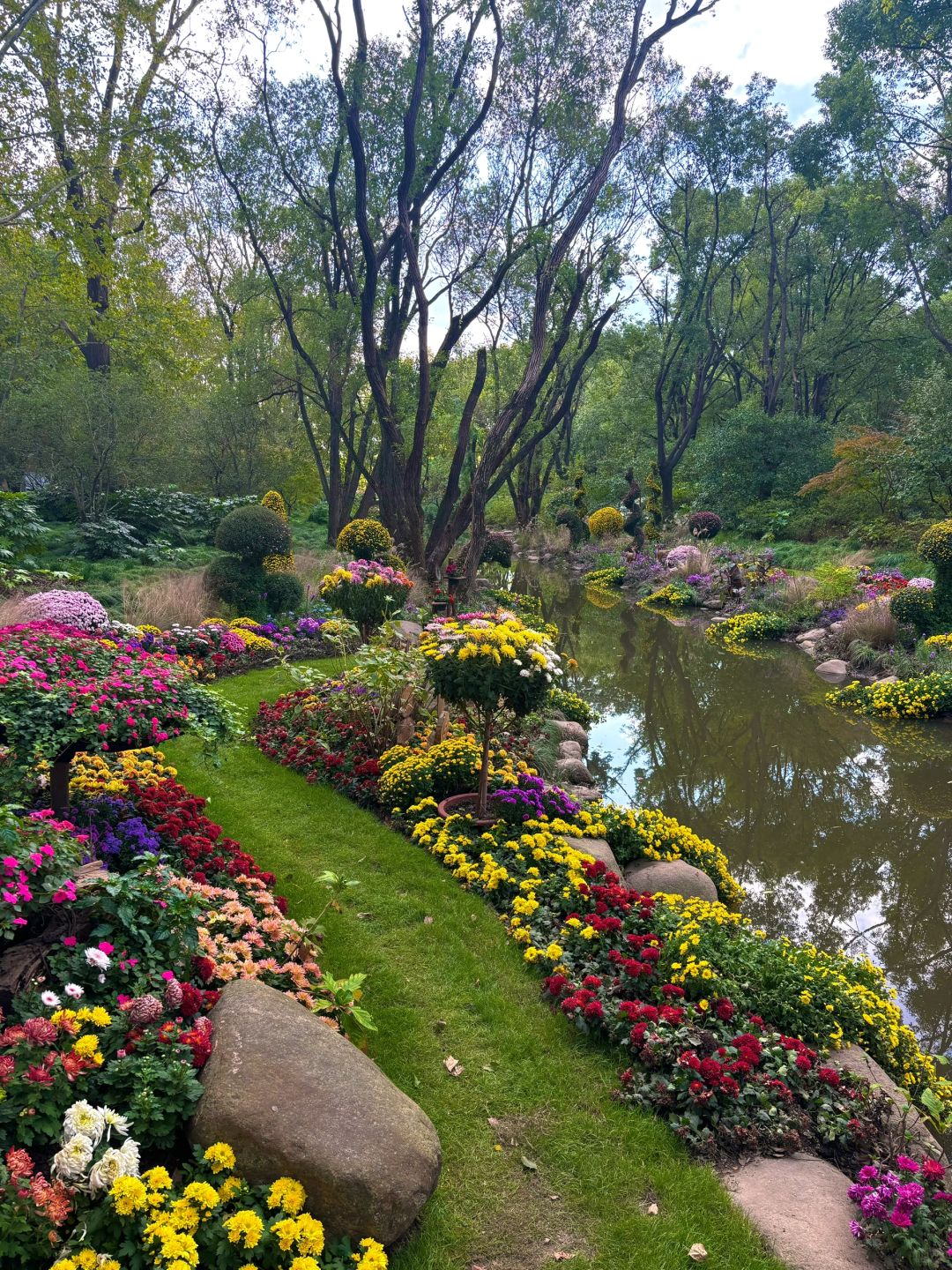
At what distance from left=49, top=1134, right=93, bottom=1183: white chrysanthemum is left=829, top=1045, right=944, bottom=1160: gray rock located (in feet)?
9.86

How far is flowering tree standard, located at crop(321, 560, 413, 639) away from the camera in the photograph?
1000 centimetres

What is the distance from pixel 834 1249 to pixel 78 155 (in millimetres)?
14990

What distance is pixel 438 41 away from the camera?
12.7m

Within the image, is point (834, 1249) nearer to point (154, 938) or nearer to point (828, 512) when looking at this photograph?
point (154, 938)

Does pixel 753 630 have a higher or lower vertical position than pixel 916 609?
lower

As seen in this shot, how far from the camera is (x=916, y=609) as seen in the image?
37.1 ft

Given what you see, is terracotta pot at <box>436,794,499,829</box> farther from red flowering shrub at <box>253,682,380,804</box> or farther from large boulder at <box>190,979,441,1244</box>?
large boulder at <box>190,979,441,1244</box>

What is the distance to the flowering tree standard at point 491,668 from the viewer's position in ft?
17.0

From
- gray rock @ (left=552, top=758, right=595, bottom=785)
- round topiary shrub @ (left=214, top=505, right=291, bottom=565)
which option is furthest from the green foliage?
gray rock @ (left=552, top=758, right=595, bottom=785)

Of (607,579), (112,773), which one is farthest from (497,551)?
(112,773)

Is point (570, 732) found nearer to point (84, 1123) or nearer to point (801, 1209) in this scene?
point (801, 1209)

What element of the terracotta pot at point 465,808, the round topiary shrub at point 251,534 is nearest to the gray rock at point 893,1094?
the terracotta pot at point 465,808

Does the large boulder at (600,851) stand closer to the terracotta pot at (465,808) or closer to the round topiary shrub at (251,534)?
the terracotta pot at (465,808)

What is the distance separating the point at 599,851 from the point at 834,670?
8606 millimetres
